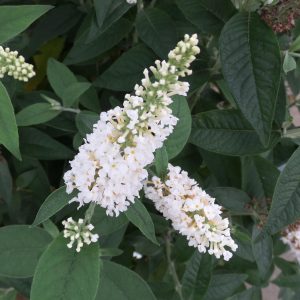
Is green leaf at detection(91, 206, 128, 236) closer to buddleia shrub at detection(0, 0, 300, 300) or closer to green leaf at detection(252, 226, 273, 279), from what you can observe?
buddleia shrub at detection(0, 0, 300, 300)

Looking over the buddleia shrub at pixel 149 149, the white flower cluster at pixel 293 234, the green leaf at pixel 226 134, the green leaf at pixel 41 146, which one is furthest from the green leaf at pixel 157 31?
the white flower cluster at pixel 293 234

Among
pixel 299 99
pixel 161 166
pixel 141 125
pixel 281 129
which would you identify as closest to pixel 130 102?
pixel 141 125

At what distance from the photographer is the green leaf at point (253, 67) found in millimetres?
627

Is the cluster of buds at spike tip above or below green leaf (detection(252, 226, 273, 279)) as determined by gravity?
above

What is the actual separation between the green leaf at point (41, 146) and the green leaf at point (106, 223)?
20 cm

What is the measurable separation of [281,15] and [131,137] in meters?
0.35

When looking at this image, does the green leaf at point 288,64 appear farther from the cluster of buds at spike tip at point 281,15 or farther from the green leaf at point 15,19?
the green leaf at point 15,19

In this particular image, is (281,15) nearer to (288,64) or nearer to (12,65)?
(288,64)

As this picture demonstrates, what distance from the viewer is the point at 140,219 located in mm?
581

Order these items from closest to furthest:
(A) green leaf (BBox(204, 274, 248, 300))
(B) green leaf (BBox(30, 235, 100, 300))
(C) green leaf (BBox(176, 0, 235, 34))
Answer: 1. (B) green leaf (BBox(30, 235, 100, 300))
2. (C) green leaf (BBox(176, 0, 235, 34))
3. (A) green leaf (BBox(204, 274, 248, 300))

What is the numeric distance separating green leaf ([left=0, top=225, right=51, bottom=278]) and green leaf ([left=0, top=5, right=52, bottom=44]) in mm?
252

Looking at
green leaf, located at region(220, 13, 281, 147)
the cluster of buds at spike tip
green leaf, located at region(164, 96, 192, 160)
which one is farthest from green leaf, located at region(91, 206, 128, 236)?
the cluster of buds at spike tip

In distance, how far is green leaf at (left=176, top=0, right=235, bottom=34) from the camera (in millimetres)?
760

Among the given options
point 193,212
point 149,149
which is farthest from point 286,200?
point 149,149
